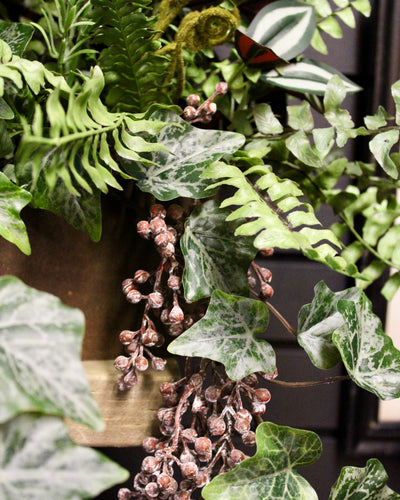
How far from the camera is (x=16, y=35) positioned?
50cm

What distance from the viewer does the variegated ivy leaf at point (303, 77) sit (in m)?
0.61

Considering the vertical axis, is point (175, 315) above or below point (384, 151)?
below

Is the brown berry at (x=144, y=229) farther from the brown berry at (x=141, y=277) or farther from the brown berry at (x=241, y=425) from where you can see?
the brown berry at (x=241, y=425)

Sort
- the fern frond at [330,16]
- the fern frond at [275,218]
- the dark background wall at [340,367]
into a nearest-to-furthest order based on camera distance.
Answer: the fern frond at [275,218] < the fern frond at [330,16] < the dark background wall at [340,367]

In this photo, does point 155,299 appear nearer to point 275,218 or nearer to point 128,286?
point 128,286

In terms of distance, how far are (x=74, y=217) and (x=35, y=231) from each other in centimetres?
6

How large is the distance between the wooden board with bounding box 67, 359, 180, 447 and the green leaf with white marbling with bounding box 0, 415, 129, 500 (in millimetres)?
169

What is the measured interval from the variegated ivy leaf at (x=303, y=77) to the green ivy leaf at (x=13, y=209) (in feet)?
1.10

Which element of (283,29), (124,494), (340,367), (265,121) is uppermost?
(283,29)

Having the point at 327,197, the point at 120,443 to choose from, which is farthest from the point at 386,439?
the point at 120,443

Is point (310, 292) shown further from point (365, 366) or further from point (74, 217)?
point (74, 217)

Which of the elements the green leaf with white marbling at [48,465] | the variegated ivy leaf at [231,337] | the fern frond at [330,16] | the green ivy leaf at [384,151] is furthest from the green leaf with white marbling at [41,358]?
the fern frond at [330,16]

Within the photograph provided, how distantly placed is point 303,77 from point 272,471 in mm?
451

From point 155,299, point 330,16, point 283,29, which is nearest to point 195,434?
point 155,299
